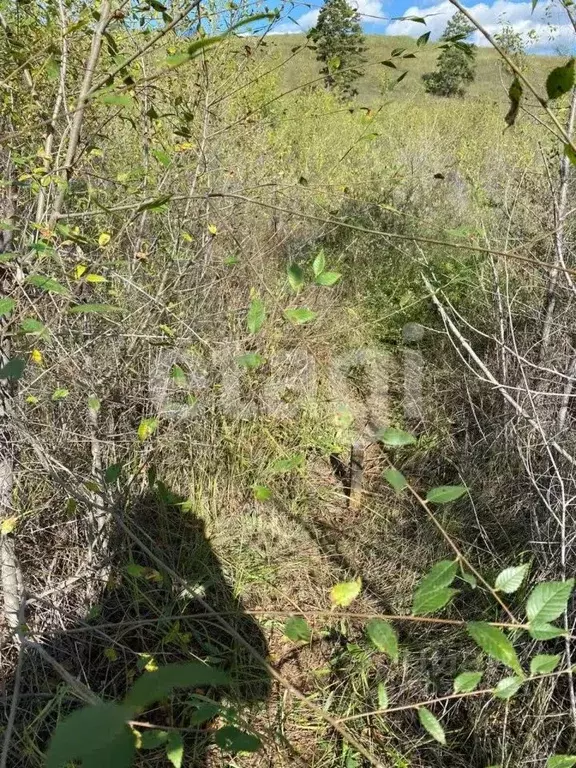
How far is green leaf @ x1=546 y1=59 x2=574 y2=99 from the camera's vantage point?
53 centimetres

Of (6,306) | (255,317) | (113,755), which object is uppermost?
(6,306)

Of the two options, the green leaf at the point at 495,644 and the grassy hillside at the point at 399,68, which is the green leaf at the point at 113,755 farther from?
the grassy hillside at the point at 399,68

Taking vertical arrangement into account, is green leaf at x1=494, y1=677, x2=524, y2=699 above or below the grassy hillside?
below

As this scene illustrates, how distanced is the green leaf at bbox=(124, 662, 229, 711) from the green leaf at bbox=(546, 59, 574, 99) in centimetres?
66

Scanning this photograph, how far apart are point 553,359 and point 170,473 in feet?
6.17

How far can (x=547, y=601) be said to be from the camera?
0.73m

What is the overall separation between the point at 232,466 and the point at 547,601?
1.89 metres

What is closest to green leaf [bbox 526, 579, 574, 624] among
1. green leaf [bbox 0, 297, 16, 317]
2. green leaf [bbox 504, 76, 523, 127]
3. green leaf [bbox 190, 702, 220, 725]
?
green leaf [bbox 190, 702, 220, 725]

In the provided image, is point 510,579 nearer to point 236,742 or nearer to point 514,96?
point 236,742

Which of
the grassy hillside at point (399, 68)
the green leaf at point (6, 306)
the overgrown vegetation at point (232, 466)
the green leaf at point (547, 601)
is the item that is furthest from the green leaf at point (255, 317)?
the grassy hillside at point (399, 68)

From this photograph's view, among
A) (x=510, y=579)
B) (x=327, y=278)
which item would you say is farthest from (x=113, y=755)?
(x=327, y=278)

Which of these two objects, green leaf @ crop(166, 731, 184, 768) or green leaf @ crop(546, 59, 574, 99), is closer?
green leaf @ crop(546, 59, 574, 99)

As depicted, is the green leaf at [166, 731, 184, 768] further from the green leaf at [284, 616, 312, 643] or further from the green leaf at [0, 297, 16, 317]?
the green leaf at [0, 297, 16, 317]

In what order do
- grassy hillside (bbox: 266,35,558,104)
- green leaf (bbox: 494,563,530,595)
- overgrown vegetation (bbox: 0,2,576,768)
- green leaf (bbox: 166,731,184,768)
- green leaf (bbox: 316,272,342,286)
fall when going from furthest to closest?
grassy hillside (bbox: 266,35,558,104) → overgrown vegetation (bbox: 0,2,576,768) → green leaf (bbox: 316,272,342,286) → green leaf (bbox: 494,563,530,595) → green leaf (bbox: 166,731,184,768)
